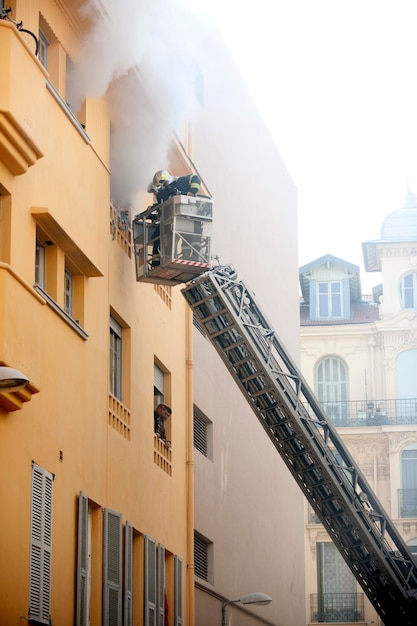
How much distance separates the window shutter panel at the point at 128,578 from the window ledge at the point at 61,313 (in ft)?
10.7

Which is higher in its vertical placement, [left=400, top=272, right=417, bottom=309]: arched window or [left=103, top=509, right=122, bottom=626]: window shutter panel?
[left=400, top=272, right=417, bottom=309]: arched window

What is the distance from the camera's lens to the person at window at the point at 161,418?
2281cm

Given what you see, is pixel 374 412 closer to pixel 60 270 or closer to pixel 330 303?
pixel 330 303

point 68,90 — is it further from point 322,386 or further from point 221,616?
point 322,386

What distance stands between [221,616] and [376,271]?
23.6 meters

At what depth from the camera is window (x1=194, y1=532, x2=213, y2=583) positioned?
27.5 meters

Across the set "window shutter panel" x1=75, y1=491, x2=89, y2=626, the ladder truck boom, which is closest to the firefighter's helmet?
the ladder truck boom

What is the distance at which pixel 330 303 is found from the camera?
50.7 metres

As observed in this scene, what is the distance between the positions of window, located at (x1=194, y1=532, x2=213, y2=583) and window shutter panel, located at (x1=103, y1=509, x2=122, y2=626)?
817 cm

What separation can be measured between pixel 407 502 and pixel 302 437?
23.9 meters

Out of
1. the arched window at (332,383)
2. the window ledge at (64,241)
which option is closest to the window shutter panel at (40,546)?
the window ledge at (64,241)

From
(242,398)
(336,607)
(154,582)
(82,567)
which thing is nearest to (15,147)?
(82,567)

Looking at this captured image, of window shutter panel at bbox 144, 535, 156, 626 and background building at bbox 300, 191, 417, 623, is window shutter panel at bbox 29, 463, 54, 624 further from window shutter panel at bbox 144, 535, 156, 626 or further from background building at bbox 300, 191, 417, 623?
background building at bbox 300, 191, 417, 623

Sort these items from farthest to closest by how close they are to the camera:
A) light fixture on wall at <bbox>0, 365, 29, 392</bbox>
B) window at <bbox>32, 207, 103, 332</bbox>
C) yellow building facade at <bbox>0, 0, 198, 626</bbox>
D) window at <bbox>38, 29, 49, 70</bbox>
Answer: window at <bbox>38, 29, 49, 70</bbox> → window at <bbox>32, 207, 103, 332</bbox> → yellow building facade at <bbox>0, 0, 198, 626</bbox> → light fixture on wall at <bbox>0, 365, 29, 392</bbox>
